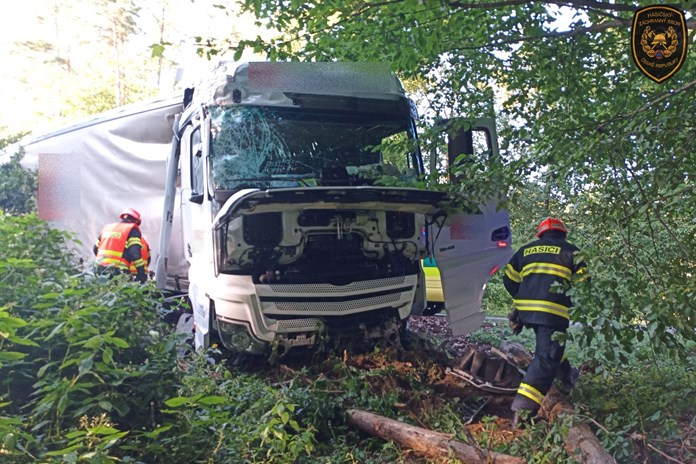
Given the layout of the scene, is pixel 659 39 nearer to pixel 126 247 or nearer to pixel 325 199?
pixel 325 199

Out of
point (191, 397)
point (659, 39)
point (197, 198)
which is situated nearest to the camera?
point (191, 397)

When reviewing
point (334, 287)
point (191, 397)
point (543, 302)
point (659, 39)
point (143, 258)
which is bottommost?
point (191, 397)

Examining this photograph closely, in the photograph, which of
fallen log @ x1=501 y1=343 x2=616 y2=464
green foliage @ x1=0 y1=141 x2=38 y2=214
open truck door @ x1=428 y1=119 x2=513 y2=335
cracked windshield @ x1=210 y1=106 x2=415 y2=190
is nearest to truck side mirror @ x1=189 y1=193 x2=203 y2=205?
cracked windshield @ x1=210 y1=106 x2=415 y2=190

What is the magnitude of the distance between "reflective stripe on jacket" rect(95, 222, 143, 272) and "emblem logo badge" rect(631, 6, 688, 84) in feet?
16.4

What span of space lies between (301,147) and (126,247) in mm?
2451

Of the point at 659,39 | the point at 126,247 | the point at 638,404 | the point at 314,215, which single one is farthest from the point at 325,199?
the point at 126,247

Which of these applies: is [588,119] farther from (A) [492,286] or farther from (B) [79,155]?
(A) [492,286]

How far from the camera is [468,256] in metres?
5.24

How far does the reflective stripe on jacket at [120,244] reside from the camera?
19.5ft

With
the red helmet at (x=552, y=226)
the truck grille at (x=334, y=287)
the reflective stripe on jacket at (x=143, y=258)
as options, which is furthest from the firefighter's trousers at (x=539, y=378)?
the reflective stripe on jacket at (x=143, y=258)

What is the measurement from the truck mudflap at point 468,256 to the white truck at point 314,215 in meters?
0.01

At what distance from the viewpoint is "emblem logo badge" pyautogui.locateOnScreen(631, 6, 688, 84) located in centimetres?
326

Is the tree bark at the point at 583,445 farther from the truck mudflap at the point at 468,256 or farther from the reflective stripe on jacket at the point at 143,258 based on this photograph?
the reflective stripe on jacket at the point at 143,258

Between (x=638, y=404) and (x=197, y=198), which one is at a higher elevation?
(x=197, y=198)
